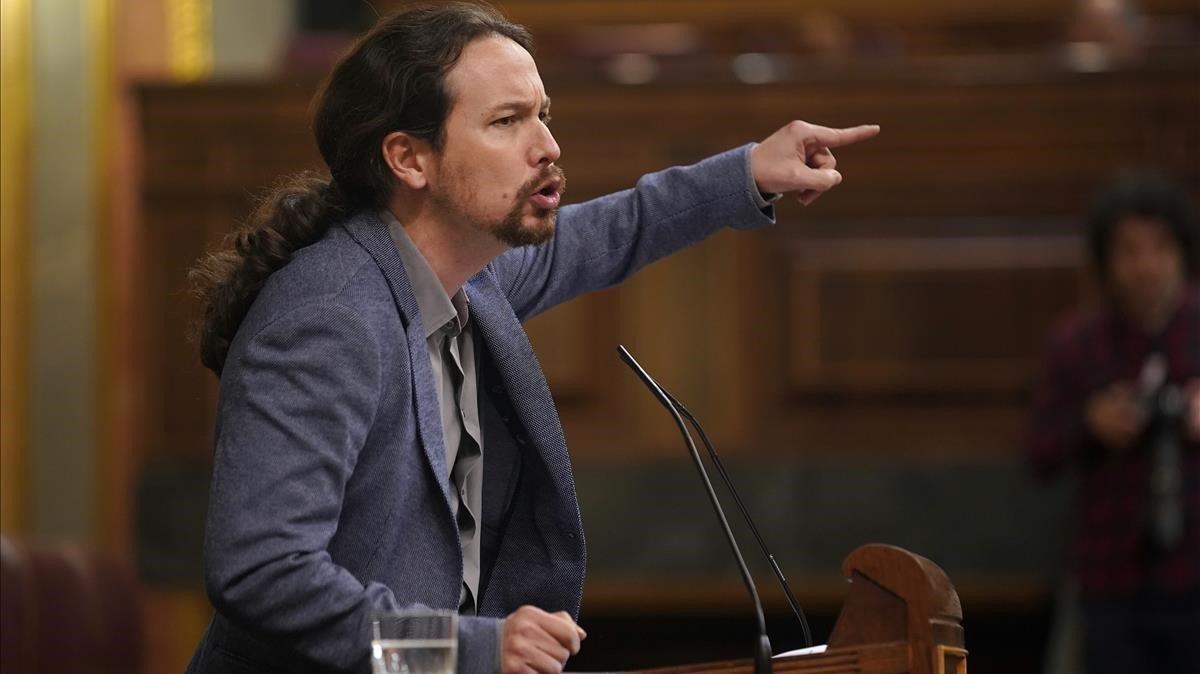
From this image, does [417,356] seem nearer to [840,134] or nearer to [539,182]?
[539,182]

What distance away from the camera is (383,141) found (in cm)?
204

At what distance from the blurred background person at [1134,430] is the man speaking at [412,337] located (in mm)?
2203

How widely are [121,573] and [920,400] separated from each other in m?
2.10

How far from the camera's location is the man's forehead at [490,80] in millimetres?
2008

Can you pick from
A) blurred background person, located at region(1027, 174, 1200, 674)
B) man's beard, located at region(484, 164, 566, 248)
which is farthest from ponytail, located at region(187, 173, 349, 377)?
blurred background person, located at region(1027, 174, 1200, 674)

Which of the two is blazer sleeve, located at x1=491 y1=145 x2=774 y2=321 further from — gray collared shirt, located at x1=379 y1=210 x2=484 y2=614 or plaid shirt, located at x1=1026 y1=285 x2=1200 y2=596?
plaid shirt, located at x1=1026 y1=285 x2=1200 y2=596

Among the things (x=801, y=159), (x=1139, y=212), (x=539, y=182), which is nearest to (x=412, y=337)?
(x=539, y=182)

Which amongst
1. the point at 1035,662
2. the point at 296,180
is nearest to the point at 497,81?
the point at 296,180

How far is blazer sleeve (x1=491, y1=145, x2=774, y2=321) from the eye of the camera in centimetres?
223

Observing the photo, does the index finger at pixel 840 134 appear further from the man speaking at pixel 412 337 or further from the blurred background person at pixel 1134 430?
the blurred background person at pixel 1134 430

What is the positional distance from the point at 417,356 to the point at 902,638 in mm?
613

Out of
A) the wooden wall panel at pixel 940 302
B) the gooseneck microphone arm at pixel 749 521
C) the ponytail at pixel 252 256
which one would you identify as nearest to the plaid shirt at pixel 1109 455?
the wooden wall panel at pixel 940 302

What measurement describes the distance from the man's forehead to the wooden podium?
68 centimetres

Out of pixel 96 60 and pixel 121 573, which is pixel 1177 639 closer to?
pixel 121 573
